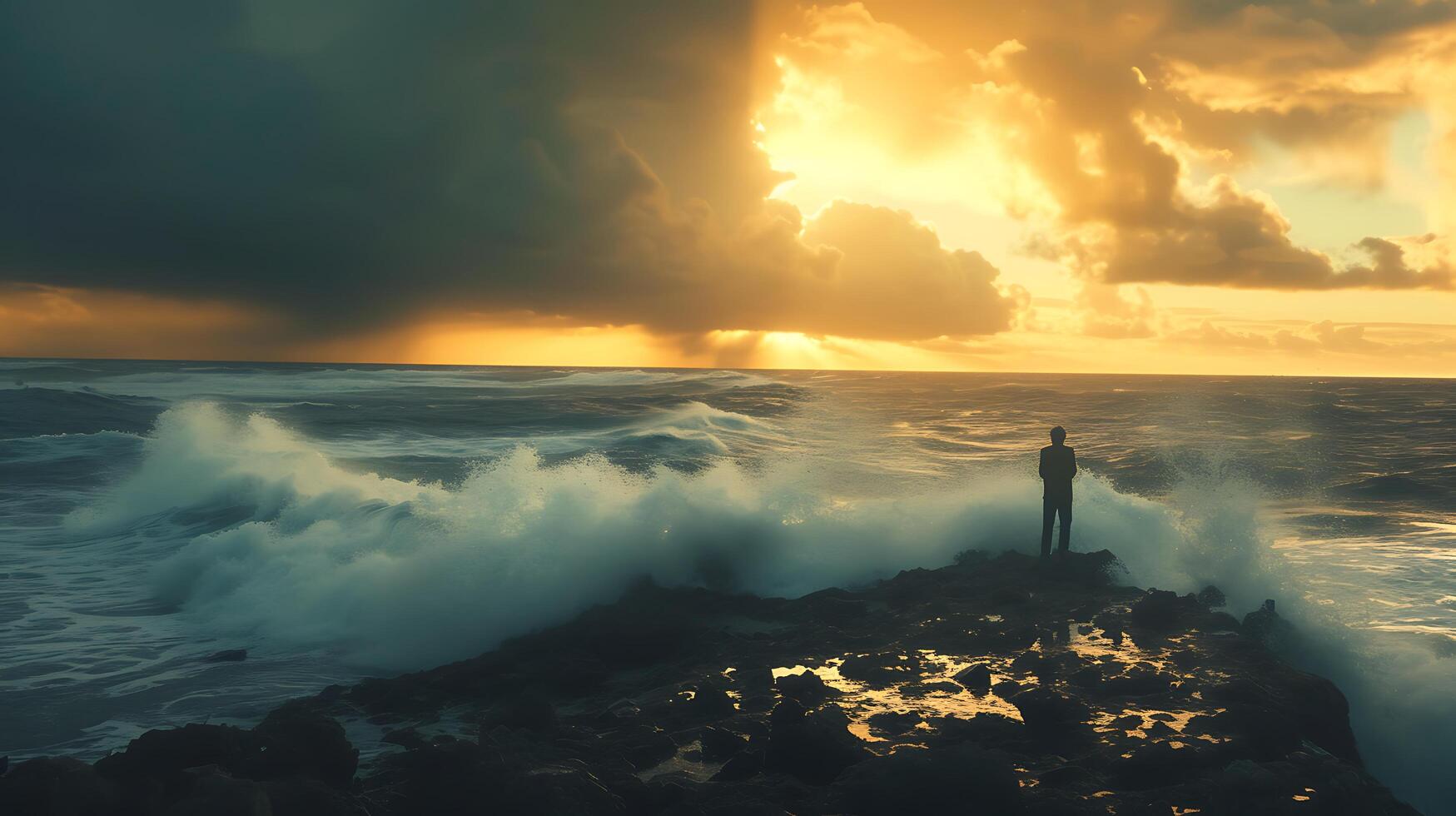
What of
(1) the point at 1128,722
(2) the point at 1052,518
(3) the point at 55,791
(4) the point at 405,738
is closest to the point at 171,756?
(3) the point at 55,791

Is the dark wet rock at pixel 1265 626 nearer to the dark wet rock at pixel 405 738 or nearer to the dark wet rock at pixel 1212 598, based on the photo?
the dark wet rock at pixel 1212 598

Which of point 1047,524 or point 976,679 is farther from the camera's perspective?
point 1047,524

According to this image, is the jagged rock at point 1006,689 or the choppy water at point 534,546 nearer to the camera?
the jagged rock at point 1006,689

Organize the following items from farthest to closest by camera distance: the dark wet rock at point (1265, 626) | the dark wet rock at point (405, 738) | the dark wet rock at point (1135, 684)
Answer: the dark wet rock at point (1265, 626)
the dark wet rock at point (1135, 684)
the dark wet rock at point (405, 738)

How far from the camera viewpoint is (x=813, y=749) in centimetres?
636

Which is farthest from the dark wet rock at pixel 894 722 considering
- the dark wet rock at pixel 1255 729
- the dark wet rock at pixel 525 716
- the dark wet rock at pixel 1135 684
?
the dark wet rock at pixel 525 716

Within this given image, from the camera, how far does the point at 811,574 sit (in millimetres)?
13266

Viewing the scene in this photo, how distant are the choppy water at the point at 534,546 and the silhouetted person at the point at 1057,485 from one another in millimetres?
1190

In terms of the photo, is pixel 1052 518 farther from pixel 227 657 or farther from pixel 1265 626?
pixel 227 657

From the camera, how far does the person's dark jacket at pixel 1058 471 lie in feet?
41.1

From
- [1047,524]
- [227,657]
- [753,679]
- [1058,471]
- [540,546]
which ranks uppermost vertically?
[1058,471]

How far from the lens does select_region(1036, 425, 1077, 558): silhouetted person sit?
12562mm

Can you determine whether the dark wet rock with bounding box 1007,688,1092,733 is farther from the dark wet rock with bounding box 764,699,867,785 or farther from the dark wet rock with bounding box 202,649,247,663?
the dark wet rock with bounding box 202,649,247,663

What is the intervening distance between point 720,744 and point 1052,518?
26.1 feet
